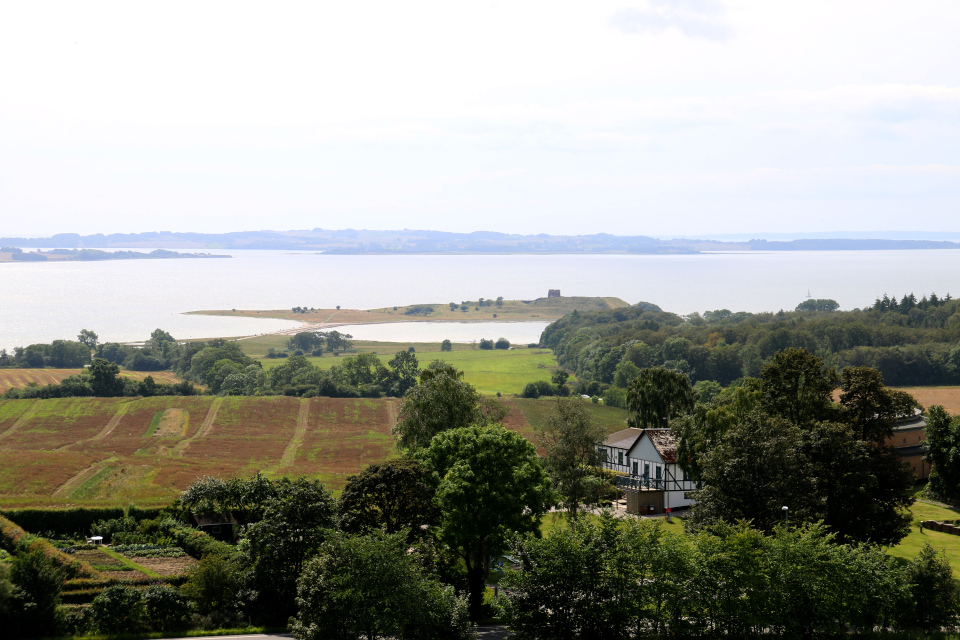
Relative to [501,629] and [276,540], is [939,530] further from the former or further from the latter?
[276,540]

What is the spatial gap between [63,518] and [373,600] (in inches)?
937

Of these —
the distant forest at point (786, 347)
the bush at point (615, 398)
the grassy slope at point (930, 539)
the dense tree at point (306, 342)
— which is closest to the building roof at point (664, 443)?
the grassy slope at point (930, 539)

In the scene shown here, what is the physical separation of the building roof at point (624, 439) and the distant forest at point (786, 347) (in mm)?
59824

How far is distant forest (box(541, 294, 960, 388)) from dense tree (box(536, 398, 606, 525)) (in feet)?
243

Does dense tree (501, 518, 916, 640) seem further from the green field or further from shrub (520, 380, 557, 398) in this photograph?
the green field

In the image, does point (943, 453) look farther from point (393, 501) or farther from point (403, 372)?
point (403, 372)

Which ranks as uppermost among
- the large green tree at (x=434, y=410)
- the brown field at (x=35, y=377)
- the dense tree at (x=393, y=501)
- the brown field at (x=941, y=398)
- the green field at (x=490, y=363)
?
the large green tree at (x=434, y=410)

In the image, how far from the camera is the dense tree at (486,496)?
3081cm

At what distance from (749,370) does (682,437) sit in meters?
85.2

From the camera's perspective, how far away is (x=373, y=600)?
24156 millimetres

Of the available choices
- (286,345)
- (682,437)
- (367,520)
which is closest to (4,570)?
(367,520)

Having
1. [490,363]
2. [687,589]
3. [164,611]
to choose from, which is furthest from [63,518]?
[490,363]

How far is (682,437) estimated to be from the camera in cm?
4603

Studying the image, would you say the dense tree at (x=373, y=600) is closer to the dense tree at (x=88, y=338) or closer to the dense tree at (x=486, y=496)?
the dense tree at (x=486, y=496)
